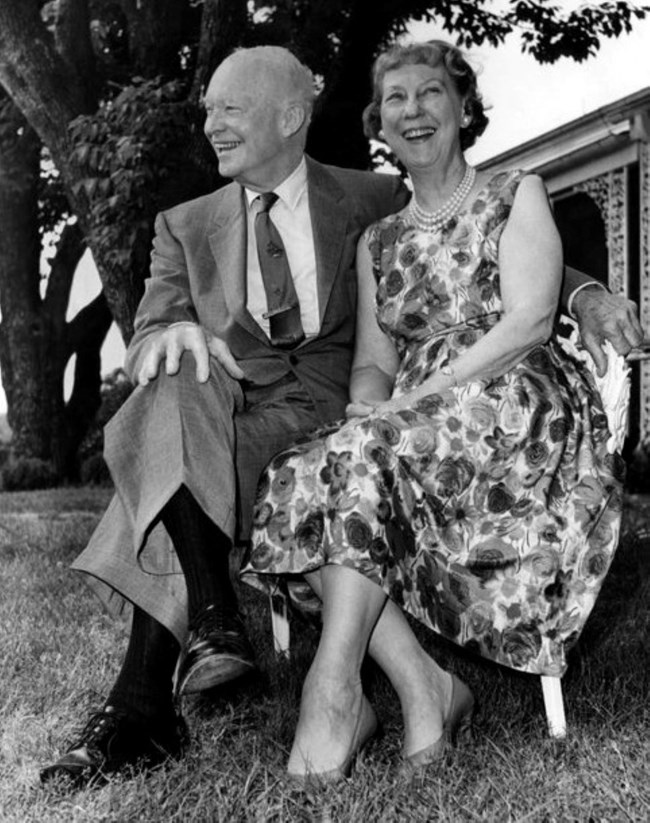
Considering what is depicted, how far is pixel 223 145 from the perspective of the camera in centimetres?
278

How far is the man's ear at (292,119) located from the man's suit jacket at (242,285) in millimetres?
145

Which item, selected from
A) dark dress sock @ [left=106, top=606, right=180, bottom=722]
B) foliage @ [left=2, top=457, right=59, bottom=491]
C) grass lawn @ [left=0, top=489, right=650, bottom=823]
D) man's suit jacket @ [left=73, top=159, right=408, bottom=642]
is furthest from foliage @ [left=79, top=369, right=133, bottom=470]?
dark dress sock @ [left=106, top=606, right=180, bottom=722]

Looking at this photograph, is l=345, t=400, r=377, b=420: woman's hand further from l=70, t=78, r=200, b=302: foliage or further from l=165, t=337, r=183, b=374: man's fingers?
l=70, t=78, r=200, b=302: foliage

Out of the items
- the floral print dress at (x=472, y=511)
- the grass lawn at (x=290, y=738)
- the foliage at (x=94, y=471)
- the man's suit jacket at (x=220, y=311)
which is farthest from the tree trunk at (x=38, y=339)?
the floral print dress at (x=472, y=511)

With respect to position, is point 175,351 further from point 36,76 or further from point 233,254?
point 36,76

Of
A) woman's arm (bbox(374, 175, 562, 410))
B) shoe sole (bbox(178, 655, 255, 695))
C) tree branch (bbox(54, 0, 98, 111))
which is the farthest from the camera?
tree branch (bbox(54, 0, 98, 111))

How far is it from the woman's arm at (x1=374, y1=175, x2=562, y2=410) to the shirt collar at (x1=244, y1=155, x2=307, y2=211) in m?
0.57

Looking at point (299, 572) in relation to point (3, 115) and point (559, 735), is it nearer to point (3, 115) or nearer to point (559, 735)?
point (559, 735)

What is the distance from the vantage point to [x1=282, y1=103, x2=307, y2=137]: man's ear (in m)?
2.82

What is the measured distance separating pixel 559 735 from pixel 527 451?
23.2 inches

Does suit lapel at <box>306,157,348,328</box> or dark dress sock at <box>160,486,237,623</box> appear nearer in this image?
dark dress sock at <box>160,486,237,623</box>

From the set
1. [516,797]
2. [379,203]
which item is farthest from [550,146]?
[516,797]

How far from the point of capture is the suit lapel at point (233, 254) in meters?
2.79

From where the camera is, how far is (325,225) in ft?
9.54
